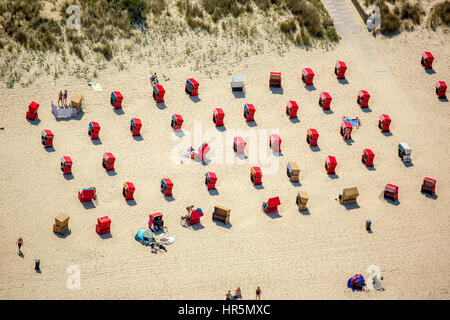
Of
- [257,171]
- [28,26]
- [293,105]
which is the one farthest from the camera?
[28,26]

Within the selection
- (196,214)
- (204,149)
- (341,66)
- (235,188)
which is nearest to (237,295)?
(196,214)

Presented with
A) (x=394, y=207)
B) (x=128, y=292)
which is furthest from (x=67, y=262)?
(x=394, y=207)

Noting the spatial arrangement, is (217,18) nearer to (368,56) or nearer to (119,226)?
(368,56)

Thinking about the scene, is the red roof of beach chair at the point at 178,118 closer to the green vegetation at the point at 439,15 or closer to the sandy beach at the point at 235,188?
the sandy beach at the point at 235,188

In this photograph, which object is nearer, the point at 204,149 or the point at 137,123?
the point at 204,149

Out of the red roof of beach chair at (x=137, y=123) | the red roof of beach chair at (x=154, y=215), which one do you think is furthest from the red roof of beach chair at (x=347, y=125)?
the red roof of beach chair at (x=154, y=215)

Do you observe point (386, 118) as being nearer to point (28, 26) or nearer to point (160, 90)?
point (160, 90)

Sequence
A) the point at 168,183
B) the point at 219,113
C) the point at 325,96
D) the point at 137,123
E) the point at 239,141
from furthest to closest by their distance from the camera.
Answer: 1. the point at 325,96
2. the point at 219,113
3. the point at 137,123
4. the point at 239,141
5. the point at 168,183

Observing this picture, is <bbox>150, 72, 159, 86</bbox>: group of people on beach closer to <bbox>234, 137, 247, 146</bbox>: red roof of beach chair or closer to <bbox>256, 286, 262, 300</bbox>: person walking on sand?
<bbox>234, 137, 247, 146</bbox>: red roof of beach chair

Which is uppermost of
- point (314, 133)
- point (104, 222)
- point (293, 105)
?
point (293, 105)
